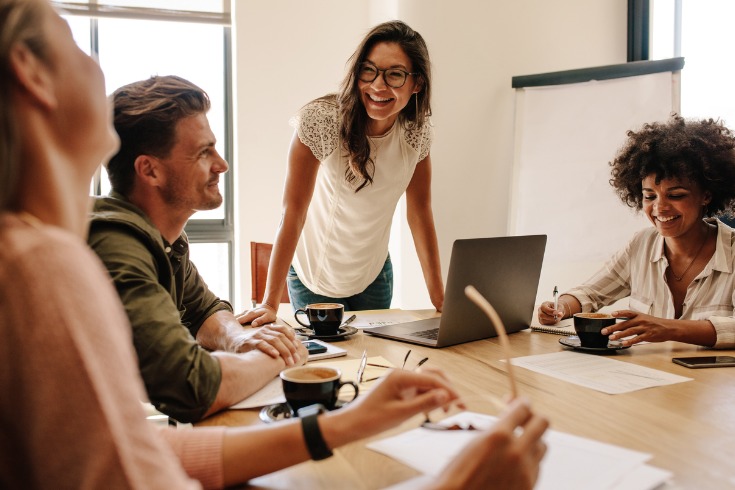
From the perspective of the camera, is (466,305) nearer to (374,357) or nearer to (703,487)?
(374,357)

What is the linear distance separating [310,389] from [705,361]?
34.6 inches

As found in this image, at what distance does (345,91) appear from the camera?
1.98 meters

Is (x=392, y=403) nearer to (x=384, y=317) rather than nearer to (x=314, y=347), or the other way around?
(x=314, y=347)

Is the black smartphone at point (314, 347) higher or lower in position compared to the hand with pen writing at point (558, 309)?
lower

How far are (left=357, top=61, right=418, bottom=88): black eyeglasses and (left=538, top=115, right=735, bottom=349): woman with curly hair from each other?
807 millimetres

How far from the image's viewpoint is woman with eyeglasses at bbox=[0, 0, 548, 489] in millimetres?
417

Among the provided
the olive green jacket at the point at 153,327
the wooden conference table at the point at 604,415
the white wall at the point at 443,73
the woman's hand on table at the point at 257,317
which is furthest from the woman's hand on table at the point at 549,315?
the white wall at the point at 443,73

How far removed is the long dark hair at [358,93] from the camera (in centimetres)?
196

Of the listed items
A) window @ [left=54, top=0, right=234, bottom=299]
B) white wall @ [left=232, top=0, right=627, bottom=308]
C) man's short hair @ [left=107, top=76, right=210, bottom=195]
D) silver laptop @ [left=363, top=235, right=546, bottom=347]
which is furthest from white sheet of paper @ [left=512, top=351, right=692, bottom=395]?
window @ [left=54, top=0, right=234, bottom=299]

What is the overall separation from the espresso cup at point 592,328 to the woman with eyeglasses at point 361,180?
0.64m

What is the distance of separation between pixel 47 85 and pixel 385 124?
5.42 feet

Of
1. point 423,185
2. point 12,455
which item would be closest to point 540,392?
point 12,455

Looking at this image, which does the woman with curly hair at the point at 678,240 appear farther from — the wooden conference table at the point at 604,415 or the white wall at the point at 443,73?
the white wall at the point at 443,73

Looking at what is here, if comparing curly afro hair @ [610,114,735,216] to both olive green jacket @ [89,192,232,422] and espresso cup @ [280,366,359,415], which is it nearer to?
espresso cup @ [280,366,359,415]
